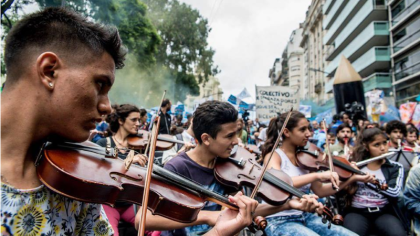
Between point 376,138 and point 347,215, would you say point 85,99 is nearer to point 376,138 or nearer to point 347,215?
point 347,215

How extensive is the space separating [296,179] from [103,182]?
7.43ft

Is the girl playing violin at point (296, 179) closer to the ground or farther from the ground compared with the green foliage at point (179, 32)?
closer to the ground

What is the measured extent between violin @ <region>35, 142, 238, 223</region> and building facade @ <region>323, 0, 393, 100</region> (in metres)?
33.3

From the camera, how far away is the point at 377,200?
12.1ft

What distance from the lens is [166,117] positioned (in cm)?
766

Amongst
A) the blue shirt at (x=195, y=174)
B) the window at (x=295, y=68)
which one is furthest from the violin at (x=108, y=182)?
the window at (x=295, y=68)

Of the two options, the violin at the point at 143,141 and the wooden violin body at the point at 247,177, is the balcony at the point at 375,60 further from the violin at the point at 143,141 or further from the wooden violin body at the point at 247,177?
the wooden violin body at the point at 247,177

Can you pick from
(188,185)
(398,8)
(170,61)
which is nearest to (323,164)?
(188,185)

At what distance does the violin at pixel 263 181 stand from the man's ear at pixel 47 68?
5.56 feet

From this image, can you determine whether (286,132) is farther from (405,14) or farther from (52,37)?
(405,14)

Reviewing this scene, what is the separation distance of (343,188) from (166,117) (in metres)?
4.85

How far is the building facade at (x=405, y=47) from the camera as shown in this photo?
26250 millimetres

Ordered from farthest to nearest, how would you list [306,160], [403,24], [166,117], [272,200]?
1. [403,24]
2. [166,117]
3. [306,160]
4. [272,200]

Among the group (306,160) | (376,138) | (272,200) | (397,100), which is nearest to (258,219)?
(272,200)
